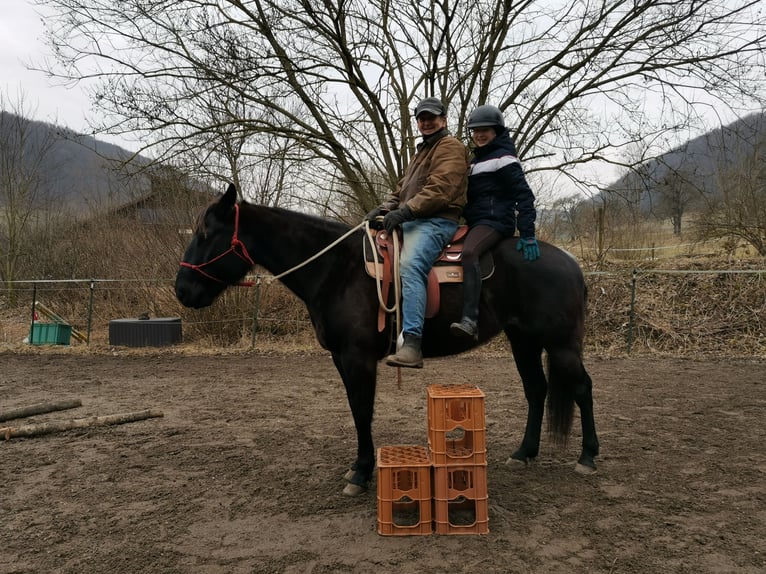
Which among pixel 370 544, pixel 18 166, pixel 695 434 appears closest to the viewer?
pixel 370 544

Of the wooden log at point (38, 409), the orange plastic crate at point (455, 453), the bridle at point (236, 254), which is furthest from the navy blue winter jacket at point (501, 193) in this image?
the wooden log at point (38, 409)

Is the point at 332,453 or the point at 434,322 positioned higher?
the point at 434,322

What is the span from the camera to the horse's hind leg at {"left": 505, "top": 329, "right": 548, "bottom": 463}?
4.01 metres

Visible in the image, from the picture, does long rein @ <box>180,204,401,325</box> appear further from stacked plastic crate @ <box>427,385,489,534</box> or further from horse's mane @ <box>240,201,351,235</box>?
stacked plastic crate @ <box>427,385,489,534</box>

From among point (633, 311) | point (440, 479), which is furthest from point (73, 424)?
point (633, 311)

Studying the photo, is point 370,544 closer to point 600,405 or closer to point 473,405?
point 473,405

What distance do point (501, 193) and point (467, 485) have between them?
6.51 ft

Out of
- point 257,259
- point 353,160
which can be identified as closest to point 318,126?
point 353,160

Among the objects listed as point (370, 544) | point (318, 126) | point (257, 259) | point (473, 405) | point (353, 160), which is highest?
point (318, 126)

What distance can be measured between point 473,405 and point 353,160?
7685 millimetres

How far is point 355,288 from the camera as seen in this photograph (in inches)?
136

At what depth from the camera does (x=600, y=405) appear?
587 cm

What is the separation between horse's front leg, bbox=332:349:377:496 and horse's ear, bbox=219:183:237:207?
1.29 metres

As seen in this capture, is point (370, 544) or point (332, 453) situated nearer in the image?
point (370, 544)
